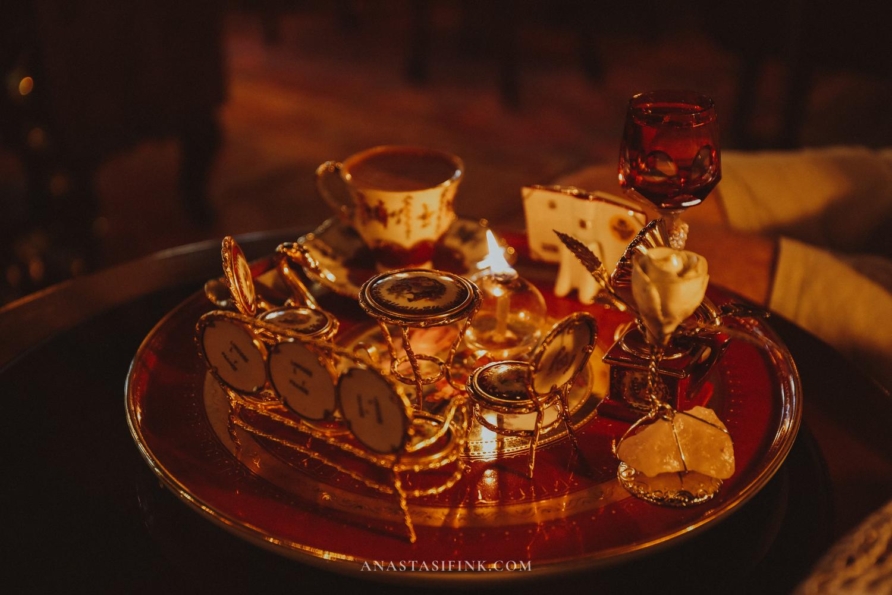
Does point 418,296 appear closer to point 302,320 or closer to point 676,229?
point 302,320

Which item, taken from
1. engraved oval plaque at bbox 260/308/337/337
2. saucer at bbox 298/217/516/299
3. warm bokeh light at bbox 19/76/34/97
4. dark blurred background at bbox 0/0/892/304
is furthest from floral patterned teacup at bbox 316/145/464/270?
warm bokeh light at bbox 19/76/34/97

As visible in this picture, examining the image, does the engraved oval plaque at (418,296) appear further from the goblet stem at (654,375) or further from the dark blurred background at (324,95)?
the dark blurred background at (324,95)

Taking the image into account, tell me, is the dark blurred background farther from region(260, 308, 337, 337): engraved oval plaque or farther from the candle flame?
region(260, 308, 337, 337): engraved oval plaque

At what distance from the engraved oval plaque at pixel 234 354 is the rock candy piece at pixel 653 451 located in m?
0.24

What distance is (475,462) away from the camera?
0.58 metres

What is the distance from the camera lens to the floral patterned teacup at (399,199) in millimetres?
792

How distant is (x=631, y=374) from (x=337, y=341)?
258mm

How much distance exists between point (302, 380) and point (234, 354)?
6 centimetres

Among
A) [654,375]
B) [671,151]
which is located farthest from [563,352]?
[671,151]

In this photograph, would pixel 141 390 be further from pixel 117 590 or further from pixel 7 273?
pixel 7 273

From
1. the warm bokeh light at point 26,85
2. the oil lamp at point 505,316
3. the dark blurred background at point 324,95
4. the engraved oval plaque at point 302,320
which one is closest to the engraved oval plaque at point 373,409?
the engraved oval plaque at point 302,320

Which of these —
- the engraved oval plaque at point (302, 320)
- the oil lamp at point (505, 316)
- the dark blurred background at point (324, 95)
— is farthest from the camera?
the dark blurred background at point (324, 95)

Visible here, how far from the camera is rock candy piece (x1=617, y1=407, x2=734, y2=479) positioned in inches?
21.7

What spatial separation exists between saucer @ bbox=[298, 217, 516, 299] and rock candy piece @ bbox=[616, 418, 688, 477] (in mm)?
275
